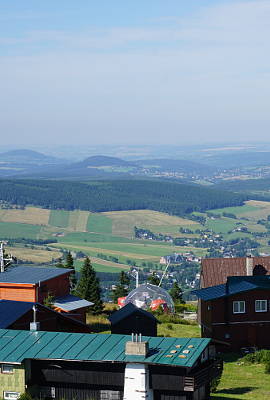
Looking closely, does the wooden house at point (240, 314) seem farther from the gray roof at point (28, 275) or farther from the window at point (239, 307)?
the gray roof at point (28, 275)

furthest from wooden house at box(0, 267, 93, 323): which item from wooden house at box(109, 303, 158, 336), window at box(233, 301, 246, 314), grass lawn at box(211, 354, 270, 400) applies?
grass lawn at box(211, 354, 270, 400)

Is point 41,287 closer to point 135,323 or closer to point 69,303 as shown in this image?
point 69,303

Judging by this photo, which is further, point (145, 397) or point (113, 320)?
point (113, 320)

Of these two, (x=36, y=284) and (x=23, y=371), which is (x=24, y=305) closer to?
(x=23, y=371)

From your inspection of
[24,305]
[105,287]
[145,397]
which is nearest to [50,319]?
[24,305]

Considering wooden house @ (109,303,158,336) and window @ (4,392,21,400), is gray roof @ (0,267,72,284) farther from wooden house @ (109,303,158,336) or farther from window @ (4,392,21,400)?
window @ (4,392,21,400)

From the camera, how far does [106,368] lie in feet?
87.6

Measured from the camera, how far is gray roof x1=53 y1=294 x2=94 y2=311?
149 feet

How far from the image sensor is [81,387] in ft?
89.1

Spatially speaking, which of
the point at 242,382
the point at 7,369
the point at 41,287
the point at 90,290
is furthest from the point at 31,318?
the point at 90,290

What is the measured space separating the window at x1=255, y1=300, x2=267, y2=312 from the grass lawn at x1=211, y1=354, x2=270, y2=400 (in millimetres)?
4898

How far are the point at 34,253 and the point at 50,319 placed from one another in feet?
488

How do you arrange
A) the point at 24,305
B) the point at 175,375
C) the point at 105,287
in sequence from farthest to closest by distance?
the point at 105,287
the point at 24,305
the point at 175,375

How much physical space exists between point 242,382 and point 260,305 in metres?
11.2
